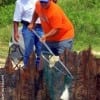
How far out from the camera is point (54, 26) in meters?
7.82

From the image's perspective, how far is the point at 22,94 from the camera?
7.21 m

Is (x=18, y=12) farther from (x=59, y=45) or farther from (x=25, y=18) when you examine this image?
(x=59, y=45)

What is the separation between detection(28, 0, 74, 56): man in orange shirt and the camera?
7844 mm

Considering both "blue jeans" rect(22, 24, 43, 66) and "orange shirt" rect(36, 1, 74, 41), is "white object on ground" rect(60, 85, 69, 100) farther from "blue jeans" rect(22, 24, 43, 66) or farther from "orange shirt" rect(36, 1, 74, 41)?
"blue jeans" rect(22, 24, 43, 66)

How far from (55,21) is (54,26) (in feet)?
0.21

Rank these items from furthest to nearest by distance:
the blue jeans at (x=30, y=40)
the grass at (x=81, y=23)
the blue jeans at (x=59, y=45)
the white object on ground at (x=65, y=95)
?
the grass at (x=81, y=23) → the blue jeans at (x=30, y=40) → the blue jeans at (x=59, y=45) → the white object on ground at (x=65, y=95)

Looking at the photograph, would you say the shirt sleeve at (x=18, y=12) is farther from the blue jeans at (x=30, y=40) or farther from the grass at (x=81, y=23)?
the grass at (x=81, y=23)

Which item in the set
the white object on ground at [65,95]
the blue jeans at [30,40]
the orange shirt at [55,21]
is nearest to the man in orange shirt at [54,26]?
the orange shirt at [55,21]

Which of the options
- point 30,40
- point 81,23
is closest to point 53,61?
point 30,40

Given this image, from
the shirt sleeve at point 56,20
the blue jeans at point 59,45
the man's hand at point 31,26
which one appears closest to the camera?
the shirt sleeve at point 56,20

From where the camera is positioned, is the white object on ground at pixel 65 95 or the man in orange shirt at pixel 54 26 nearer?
the white object on ground at pixel 65 95

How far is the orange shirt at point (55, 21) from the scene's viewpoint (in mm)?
7844

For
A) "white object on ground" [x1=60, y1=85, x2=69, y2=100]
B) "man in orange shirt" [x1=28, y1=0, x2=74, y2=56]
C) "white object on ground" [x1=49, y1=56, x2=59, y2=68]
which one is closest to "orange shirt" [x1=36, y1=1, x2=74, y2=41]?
"man in orange shirt" [x1=28, y1=0, x2=74, y2=56]

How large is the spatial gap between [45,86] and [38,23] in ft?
6.05
